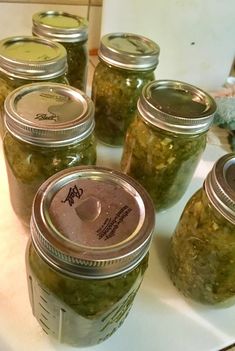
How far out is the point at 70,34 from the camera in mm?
668

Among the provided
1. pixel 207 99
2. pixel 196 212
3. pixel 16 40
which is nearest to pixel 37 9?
pixel 16 40

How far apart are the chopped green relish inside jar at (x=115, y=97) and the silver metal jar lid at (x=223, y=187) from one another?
0.25m

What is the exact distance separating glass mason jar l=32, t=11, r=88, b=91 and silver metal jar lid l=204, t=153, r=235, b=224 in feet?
1.25

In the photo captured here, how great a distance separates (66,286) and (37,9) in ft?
2.36

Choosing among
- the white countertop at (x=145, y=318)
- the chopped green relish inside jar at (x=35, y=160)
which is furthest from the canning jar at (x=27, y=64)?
the white countertop at (x=145, y=318)

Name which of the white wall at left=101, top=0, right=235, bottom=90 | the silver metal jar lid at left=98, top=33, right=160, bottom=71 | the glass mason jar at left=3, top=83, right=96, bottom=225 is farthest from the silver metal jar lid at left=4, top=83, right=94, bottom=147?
the white wall at left=101, top=0, right=235, bottom=90

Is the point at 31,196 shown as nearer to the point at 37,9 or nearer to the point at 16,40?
the point at 16,40

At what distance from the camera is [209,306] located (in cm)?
48

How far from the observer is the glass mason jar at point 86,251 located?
0.34 meters

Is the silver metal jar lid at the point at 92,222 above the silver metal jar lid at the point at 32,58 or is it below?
below

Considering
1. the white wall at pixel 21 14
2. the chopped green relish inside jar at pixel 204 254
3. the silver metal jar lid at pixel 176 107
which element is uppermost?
the silver metal jar lid at pixel 176 107

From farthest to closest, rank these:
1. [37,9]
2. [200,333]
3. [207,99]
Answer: [37,9] < [207,99] < [200,333]

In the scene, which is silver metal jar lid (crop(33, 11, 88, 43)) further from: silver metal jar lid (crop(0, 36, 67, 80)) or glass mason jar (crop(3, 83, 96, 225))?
glass mason jar (crop(3, 83, 96, 225))

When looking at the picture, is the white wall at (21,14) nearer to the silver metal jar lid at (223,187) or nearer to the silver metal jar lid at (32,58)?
the silver metal jar lid at (32,58)
